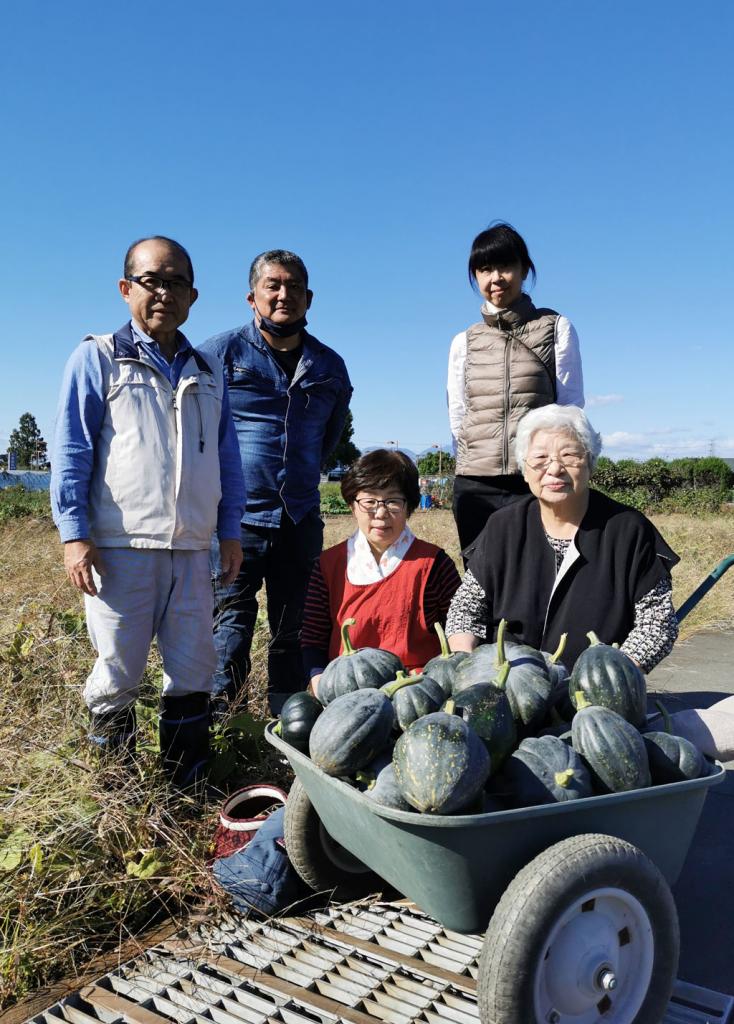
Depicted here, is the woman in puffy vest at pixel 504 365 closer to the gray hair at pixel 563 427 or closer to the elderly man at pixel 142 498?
the gray hair at pixel 563 427

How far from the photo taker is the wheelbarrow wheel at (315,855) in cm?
235

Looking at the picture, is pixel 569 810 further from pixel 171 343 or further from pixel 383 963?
pixel 171 343

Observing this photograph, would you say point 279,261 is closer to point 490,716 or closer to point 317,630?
point 317,630

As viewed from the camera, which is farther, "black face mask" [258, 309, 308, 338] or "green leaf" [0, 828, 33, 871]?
"black face mask" [258, 309, 308, 338]

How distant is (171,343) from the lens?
304cm

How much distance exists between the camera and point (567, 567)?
9.45 feet

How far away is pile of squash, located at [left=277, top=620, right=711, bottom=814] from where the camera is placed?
5.68 feet

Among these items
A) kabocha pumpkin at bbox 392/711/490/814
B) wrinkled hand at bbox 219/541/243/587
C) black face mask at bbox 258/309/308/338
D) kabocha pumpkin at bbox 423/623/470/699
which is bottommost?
kabocha pumpkin at bbox 392/711/490/814

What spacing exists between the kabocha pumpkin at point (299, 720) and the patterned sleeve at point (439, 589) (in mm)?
967

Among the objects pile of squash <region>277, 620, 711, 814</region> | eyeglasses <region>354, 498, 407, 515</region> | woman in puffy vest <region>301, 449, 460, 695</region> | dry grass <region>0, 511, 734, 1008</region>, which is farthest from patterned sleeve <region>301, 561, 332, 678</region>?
pile of squash <region>277, 620, 711, 814</region>

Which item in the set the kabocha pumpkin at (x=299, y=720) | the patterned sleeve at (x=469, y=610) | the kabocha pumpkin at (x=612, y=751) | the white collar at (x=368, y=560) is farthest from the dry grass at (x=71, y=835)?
the kabocha pumpkin at (x=612, y=751)

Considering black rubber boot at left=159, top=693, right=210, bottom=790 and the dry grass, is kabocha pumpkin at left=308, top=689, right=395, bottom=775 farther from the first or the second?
black rubber boot at left=159, top=693, right=210, bottom=790

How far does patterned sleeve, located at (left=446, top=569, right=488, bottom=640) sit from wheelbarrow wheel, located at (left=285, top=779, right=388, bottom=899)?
0.84 m

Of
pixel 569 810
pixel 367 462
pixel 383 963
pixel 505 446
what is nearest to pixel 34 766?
pixel 383 963
